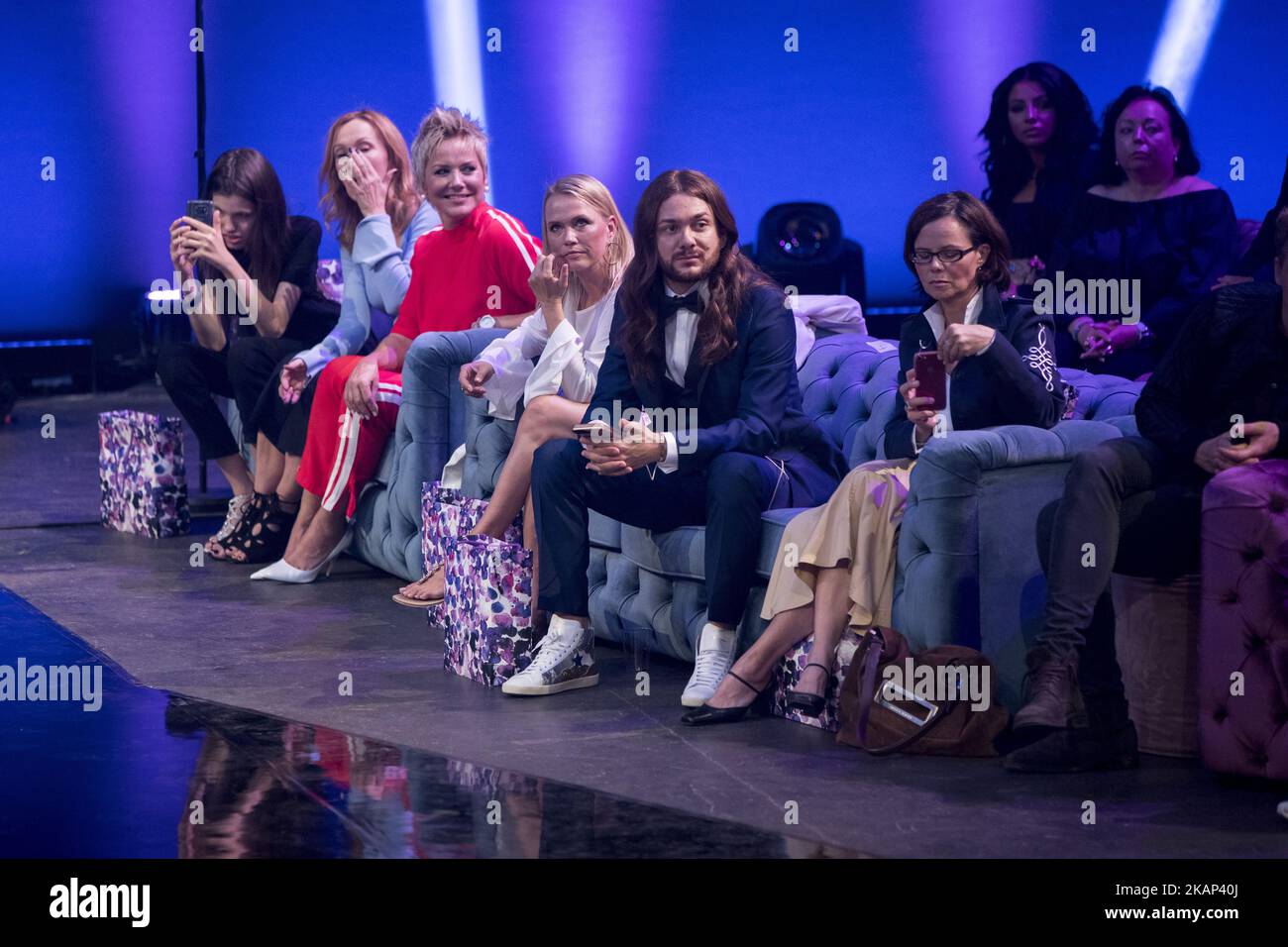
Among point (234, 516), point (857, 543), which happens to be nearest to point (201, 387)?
point (234, 516)

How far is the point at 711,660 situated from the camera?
156 inches

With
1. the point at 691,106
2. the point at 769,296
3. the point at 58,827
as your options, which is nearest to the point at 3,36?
the point at 691,106

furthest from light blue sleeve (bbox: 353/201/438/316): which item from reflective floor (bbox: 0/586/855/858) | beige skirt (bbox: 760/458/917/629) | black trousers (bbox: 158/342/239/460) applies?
beige skirt (bbox: 760/458/917/629)

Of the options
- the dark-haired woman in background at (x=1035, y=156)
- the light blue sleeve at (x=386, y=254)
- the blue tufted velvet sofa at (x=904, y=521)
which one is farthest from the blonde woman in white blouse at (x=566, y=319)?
the dark-haired woman in background at (x=1035, y=156)

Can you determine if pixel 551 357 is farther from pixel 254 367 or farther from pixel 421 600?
pixel 254 367

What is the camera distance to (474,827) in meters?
3.13

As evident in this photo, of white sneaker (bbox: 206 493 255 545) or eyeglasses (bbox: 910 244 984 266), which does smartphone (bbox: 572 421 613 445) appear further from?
white sneaker (bbox: 206 493 255 545)

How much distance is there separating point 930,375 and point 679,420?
69cm

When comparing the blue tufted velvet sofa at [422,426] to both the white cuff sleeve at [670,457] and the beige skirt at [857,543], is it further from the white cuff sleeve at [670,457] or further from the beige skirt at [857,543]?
the beige skirt at [857,543]

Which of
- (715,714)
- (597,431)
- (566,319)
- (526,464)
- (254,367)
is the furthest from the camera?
(254,367)

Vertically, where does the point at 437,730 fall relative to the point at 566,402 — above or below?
below

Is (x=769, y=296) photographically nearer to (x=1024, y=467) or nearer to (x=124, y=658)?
(x=1024, y=467)

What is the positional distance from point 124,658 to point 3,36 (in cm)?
573

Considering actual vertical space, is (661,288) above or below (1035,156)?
below
